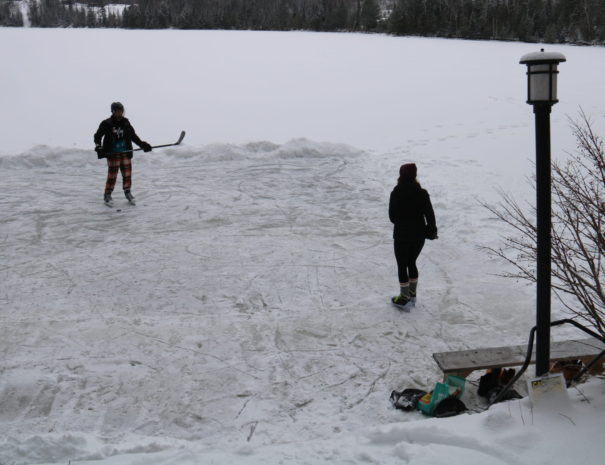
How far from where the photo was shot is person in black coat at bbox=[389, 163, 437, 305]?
569 centimetres

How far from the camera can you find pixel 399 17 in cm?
6103

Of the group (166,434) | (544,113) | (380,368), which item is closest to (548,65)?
(544,113)

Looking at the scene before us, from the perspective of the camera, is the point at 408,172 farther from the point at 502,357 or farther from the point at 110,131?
the point at 110,131

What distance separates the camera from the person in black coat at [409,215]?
5688 millimetres

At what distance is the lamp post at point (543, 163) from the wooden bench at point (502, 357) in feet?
1.99

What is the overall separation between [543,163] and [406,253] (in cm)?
241

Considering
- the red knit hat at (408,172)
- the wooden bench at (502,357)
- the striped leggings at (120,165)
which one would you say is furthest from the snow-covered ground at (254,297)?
the red knit hat at (408,172)

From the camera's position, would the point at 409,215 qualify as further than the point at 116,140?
No

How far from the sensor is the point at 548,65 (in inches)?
131

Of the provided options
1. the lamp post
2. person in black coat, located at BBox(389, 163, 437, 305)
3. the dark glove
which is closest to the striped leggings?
person in black coat, located at BBox(389, 163, 437, 305)

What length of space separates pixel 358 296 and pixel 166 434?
2940mm

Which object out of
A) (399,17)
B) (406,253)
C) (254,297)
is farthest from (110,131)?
(399,17)

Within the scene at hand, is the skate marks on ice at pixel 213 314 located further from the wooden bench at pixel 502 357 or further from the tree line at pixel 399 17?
the tree line at pixel 399 17

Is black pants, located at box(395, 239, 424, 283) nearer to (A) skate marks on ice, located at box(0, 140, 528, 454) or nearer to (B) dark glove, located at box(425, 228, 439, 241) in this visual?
(B) dark glove, located at box(425, 228, 439, 241)
